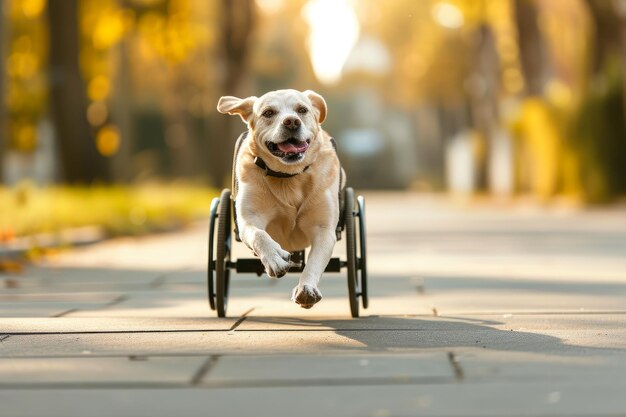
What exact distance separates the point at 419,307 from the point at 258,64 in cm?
5065

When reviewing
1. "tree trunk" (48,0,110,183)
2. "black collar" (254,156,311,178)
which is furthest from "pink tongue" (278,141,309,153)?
"tree trunk" (48,0,110,183)

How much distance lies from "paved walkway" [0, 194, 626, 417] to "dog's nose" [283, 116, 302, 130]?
3.70 feet

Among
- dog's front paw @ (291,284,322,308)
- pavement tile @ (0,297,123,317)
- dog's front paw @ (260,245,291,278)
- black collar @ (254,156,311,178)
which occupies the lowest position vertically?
pavement tile @ (0,297,123,317)

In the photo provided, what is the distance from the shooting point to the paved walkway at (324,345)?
5.10 m

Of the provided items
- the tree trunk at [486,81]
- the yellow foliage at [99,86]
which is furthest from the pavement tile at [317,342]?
the tree trunk at [486,81]

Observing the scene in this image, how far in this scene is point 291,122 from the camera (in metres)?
7.51

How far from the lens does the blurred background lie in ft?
76.1

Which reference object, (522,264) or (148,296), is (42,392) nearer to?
(148,296)

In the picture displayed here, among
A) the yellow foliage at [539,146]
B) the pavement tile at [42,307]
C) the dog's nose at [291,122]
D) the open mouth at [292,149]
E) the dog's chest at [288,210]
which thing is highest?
the dog's nose at [291,122]

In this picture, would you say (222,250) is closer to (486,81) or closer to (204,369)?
(204,369)

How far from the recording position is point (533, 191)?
106 ft

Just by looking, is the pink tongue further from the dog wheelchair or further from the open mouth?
the dog wheelchair

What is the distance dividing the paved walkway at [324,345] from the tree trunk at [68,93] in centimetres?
1011

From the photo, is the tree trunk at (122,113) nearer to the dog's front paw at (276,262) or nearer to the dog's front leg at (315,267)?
the dog's front leg at (315,267)
